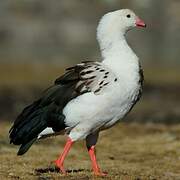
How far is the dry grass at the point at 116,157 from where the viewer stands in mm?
15945

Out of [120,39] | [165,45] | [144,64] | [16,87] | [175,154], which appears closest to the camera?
[120,39]

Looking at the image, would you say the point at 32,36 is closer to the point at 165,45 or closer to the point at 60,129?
the point at 165,45

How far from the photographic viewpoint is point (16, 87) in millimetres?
53062

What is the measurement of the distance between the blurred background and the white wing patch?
43.5m

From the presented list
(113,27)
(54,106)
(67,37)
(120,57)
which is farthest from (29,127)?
(67,37)

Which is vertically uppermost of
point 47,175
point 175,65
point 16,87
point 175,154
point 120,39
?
point 120,39

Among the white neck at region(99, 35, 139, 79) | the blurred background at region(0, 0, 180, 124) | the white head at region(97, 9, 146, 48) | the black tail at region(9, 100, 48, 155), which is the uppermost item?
the white head at region(97, 9, 146, 48)

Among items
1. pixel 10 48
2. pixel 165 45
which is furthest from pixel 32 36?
pixel 165 45

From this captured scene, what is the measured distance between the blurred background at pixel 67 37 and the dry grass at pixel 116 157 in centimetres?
3093

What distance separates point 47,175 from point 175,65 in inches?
2283

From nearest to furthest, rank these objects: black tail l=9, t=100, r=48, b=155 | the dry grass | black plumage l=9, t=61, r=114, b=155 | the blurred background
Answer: black plumage l=9, t=61, r=114, b=155
black tail l=9, t=100, r=48, b=155
the dry grass
the blurred background

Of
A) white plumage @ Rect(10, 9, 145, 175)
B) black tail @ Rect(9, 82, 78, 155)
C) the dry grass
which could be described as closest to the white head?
white plumage @ Rect(10, 9, 145, 175)

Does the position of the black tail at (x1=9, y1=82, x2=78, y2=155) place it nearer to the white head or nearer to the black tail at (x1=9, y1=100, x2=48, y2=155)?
the black tail at (x1=9, y1=100, x2=48, y2=155)

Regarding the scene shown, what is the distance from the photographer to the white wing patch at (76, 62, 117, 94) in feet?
47.6
